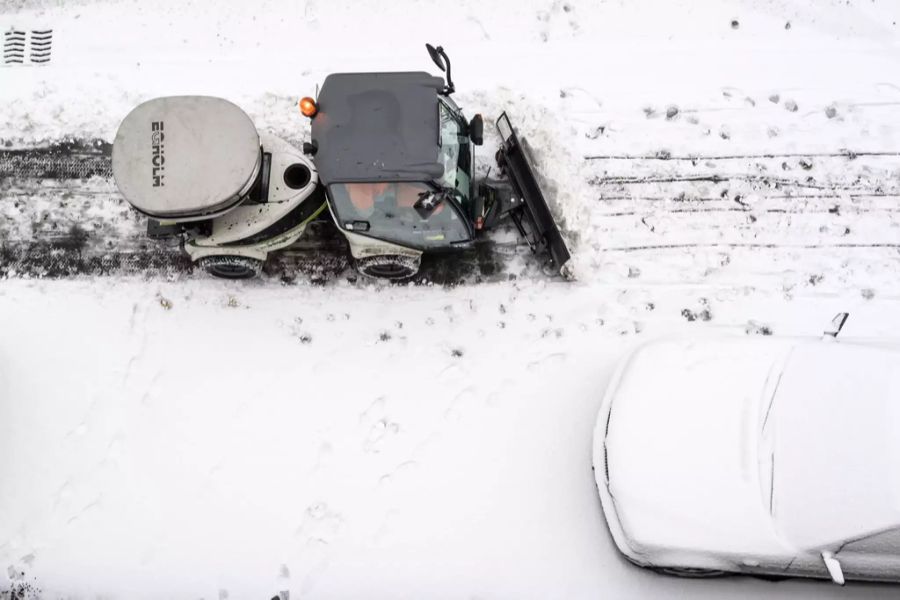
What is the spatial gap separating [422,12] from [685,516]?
17.1 ft

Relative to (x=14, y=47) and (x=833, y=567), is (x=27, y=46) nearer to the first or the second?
(x=14, y=47)

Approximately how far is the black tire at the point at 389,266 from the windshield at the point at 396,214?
0.71 feet

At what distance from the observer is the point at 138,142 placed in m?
5.50

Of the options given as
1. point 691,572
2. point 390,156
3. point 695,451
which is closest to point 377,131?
point 390,156

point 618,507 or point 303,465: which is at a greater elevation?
point 618,507

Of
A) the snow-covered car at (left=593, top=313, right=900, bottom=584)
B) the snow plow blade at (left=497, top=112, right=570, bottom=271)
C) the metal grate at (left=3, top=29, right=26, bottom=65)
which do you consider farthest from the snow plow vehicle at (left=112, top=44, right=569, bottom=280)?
the metal grate at (left=3, top=29, right=26, bottom=65)

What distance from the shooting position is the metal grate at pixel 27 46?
7.29m

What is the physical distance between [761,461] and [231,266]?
4469 millimetres

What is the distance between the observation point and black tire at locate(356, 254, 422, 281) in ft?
20.4

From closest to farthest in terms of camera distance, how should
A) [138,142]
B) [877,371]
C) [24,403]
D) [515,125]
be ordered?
[877,371], [138,142], [24,403], [515,125]

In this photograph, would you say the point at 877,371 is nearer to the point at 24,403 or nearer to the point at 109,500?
the point at 109,500

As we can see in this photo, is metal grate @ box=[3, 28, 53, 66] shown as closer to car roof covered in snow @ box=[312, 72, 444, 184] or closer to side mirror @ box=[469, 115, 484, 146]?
car roof covered in snow @ box=[312, 72, 444, 184]

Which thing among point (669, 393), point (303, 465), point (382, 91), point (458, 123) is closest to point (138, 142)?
point (382, 91)

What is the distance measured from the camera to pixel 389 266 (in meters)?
6.39
